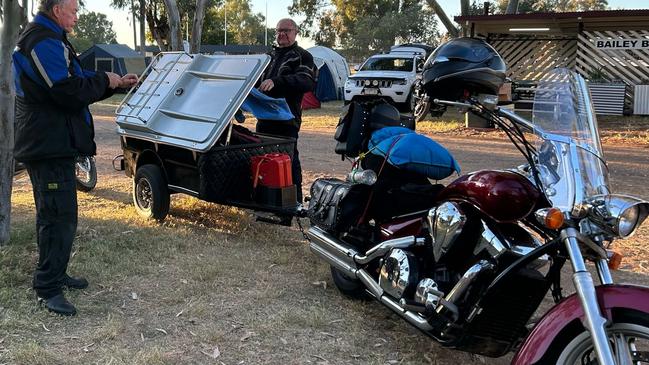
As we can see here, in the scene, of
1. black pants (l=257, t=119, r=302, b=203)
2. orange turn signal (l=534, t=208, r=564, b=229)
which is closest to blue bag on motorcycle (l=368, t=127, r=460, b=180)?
orange turn signal (l=534, t=208, r=564, b=229)

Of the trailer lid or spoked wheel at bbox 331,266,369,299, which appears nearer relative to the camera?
spoked wheel at bbox 331,266,369,299

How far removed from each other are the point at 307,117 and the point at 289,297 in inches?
529

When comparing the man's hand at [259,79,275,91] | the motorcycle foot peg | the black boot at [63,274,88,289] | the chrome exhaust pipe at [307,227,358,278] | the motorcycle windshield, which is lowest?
the black boot at [63,274,88,289]

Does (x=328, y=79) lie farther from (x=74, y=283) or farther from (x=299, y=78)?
(x=74, y=283)

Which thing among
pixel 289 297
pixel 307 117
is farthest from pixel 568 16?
pixel 289 297

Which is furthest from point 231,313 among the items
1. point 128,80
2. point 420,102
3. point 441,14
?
point 441,14

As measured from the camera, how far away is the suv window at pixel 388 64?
63.8 feet

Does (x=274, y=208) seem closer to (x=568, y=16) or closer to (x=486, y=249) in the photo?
(x=486, y=249)

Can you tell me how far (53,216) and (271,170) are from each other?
1915 mm

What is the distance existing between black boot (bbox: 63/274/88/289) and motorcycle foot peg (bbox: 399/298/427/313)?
230 centimetres

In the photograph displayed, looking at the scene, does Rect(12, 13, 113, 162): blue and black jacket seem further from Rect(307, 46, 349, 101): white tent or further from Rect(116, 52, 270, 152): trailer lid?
Rect(307, 46, 349, 101): white tent

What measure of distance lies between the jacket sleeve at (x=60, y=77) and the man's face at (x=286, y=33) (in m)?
2.51

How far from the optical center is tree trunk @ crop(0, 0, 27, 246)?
15.2ft

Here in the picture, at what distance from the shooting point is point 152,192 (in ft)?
19.0
